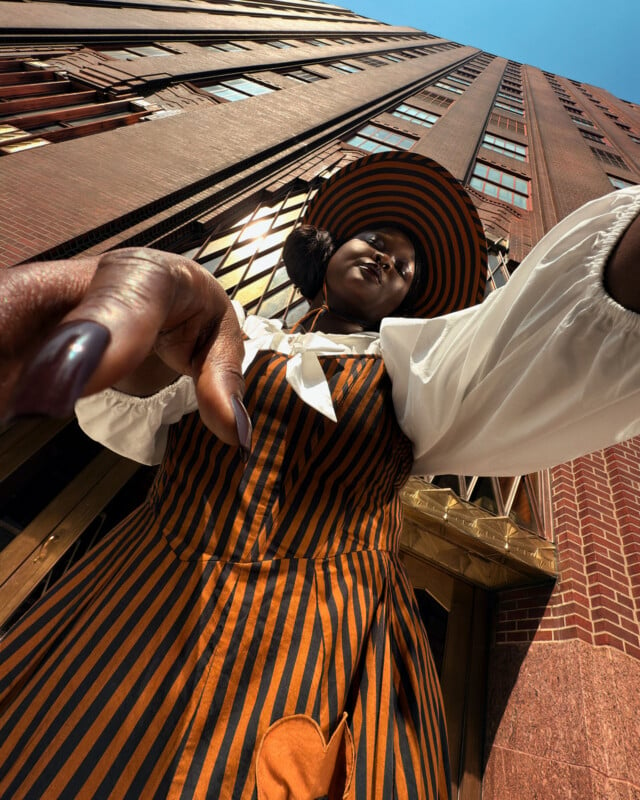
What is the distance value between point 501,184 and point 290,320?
22.6 feet

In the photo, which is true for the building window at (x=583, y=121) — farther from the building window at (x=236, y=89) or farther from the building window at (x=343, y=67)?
the building window at (x=236, y=89)

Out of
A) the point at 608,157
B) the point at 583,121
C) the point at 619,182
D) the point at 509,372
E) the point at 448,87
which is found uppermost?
the point at 448,87

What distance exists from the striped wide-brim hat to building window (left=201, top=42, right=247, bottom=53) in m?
9.64

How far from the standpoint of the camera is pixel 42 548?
215 centimetres

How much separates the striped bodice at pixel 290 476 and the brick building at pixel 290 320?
1.24m

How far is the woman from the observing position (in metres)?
0.74

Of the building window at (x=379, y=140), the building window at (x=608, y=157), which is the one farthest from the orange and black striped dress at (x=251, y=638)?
the building window at (x=608, y=157)

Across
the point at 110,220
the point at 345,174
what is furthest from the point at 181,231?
the point at 345,174

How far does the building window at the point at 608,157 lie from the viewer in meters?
12.3

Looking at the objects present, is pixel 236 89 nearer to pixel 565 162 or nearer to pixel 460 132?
pixel 460 132

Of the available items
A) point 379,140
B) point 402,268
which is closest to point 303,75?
point 379,140

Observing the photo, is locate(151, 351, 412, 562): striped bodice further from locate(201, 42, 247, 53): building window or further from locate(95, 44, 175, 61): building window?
locate(201, 42, 247, 53): building window

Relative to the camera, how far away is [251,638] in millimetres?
904

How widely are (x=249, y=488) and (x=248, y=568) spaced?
0.65 feet
